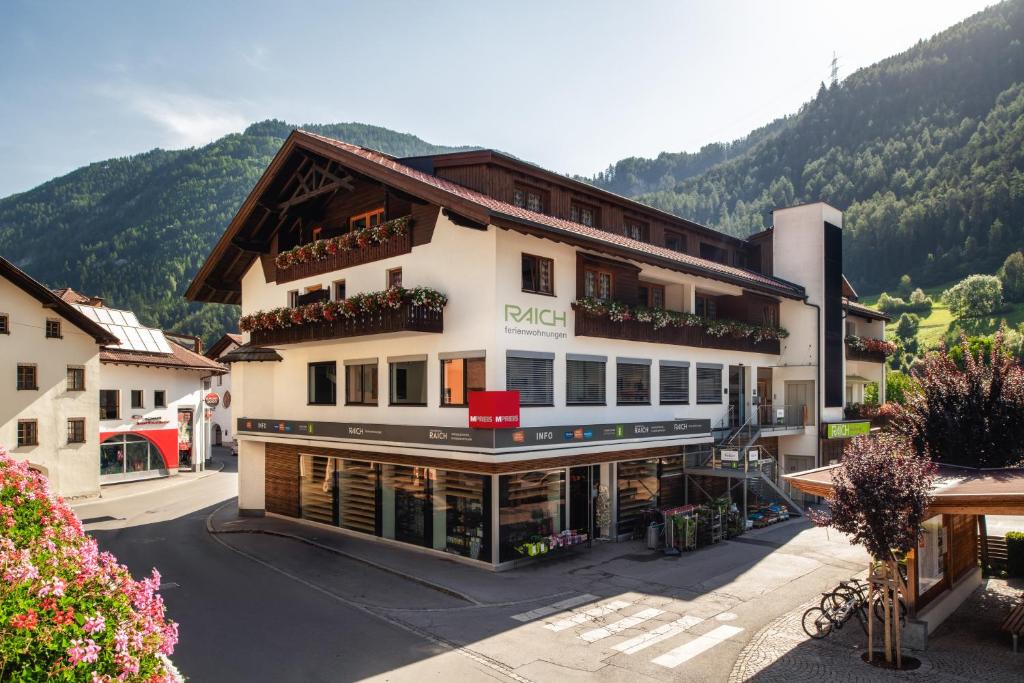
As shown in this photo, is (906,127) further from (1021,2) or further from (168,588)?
(168,588)

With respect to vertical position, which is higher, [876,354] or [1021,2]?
[1021,2]

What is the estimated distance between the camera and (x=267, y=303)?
29.2m

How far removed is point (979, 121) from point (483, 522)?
17935 cm

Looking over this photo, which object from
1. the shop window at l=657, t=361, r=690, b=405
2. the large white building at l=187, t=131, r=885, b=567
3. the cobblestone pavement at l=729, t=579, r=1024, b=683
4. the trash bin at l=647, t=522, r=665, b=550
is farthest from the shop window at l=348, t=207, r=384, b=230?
the cobblestone pavement at l=729, t=579, r=1024, b=683

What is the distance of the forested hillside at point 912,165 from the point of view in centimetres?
13075

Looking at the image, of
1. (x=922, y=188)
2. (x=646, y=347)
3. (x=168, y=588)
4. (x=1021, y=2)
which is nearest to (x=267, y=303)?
(x=168, y=588)

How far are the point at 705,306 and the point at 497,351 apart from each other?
1370 centimetres

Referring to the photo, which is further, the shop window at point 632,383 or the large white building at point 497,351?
the shop window at point 632,383

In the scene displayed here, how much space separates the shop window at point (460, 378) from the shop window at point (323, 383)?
6451 mm

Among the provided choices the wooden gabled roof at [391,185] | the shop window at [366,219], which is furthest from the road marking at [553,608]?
the shop window at [366,219]

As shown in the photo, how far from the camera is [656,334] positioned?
24859 millimetres

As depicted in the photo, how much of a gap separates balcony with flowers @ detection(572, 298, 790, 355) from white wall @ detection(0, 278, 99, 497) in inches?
1010

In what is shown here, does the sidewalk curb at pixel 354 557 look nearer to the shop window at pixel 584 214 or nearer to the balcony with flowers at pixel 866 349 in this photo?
the shop window at pixel 584 214

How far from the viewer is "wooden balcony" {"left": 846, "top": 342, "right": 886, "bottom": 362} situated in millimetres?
37031
